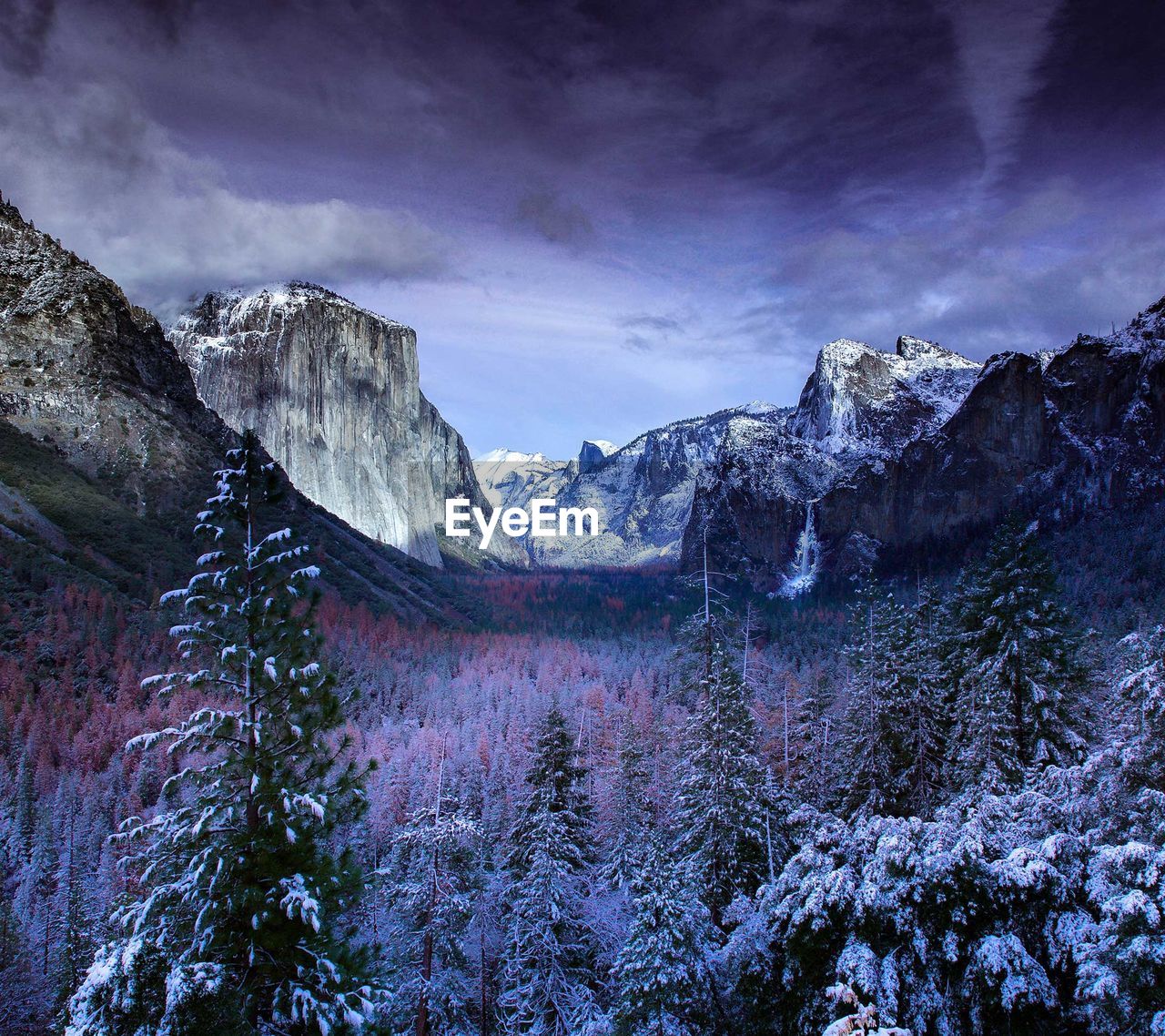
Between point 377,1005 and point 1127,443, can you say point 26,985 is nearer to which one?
point 377,1005

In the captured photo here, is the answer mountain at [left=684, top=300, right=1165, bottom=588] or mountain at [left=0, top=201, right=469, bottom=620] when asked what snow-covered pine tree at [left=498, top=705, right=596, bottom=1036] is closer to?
mountain at [left=0, top=201, right=469, bottom=620]

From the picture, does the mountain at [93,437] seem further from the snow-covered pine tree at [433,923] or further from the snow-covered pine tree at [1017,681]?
the snow-covered pine tree at [1017,681]

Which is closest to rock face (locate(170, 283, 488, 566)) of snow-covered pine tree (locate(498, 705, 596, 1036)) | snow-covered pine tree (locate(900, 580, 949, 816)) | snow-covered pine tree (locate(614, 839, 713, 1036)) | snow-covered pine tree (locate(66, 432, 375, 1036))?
snow-covered pine tree (locate(498, 705, 596, 1036))

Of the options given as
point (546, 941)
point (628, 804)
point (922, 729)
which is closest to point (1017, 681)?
point (922, 729)

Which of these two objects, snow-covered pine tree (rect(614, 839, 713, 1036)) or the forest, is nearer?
the forest

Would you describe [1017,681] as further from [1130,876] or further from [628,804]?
[628,804]

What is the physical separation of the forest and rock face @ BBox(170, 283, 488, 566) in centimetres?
13600

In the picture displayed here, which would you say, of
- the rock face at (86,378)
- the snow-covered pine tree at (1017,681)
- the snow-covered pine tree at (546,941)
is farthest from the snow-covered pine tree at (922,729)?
the rock face at (86,378)

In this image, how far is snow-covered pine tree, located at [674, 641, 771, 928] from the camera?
63.4ft

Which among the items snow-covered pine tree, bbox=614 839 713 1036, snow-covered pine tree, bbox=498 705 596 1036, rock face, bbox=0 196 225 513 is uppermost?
rock face, bbox=0 196 225 513

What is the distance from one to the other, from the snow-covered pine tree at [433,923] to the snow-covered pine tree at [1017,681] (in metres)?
13.2

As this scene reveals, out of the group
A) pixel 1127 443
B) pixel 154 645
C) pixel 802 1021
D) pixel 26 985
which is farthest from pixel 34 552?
pixel 1127 443

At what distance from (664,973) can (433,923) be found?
725 centimetres

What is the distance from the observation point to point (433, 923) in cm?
1742
